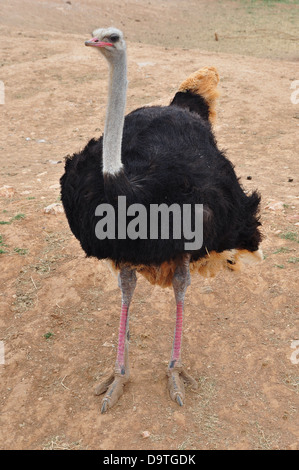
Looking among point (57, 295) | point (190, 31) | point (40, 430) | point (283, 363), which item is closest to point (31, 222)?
point (57, 295)

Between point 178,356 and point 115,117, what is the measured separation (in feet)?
5.16

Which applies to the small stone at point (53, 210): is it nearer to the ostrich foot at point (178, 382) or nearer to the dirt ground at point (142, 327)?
the dirt ground at point (142, 327)

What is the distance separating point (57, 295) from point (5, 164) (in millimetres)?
3408

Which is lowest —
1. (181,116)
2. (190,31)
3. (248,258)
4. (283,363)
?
(190,31)

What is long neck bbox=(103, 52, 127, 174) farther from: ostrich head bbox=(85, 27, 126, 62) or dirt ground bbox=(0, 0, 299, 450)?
dirt ground bbox=(0, 0, 299, 450)

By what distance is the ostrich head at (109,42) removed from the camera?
258 centimetres

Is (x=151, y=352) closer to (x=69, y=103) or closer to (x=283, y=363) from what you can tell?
(x=283, y=363)

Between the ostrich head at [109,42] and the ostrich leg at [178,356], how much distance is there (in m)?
1.20

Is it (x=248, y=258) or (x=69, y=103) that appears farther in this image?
(x=69, y=103)

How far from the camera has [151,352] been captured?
3.69 meters

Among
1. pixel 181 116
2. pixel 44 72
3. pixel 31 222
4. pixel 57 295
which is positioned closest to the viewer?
pixel 181 116

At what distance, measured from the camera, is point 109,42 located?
2.59 m

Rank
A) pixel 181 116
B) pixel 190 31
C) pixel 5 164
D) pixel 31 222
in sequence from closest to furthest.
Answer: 1. pixel 181 116
2. pixel 31 222
3. pixel 5 164
4. pixel 190 31

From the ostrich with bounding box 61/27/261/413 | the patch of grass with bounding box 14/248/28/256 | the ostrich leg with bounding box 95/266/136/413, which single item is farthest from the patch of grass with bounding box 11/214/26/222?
the ostrich leg with bounding box 95/266/136/413
